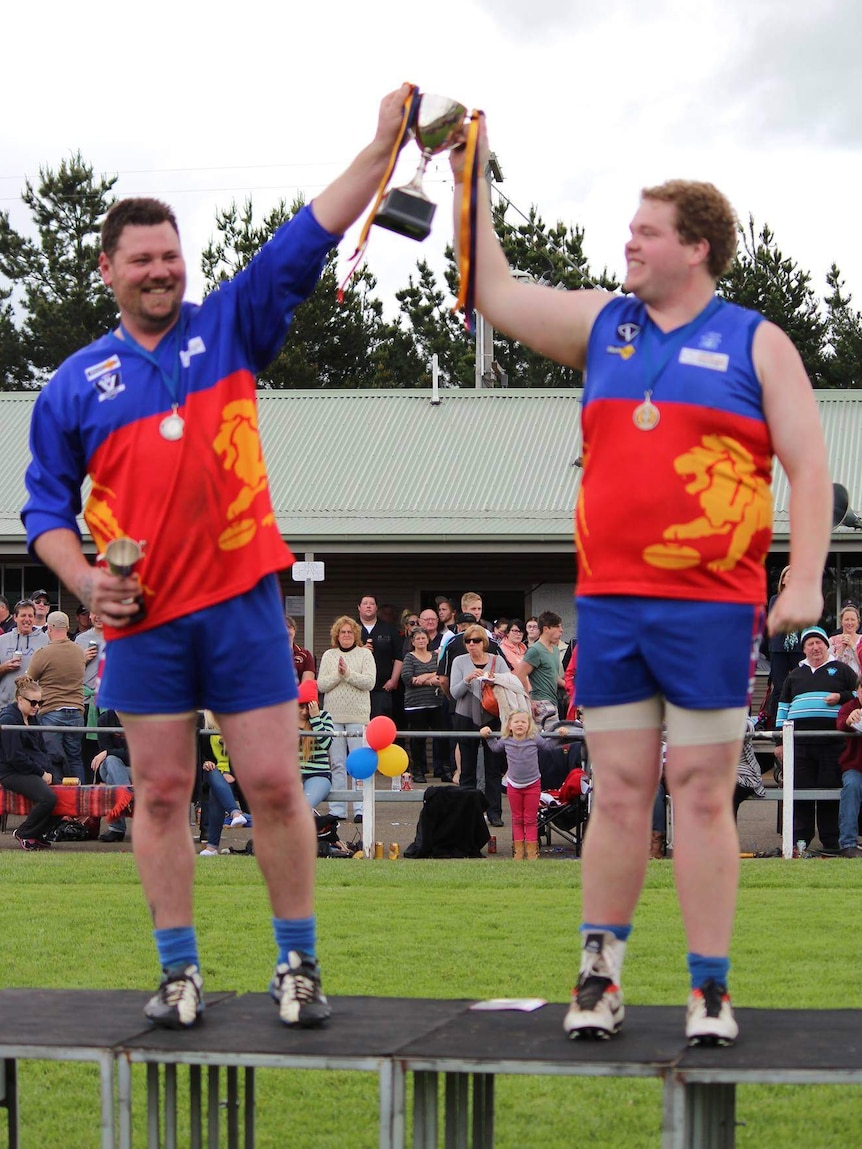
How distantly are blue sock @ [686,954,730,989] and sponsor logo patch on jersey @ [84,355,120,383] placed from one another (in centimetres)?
207

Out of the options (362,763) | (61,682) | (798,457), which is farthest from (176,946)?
(61,682)

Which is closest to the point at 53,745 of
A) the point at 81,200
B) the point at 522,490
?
the point at 522,490

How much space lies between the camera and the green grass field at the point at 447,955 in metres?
5.12

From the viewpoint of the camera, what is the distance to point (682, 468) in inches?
146

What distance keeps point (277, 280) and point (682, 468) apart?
1.18 m

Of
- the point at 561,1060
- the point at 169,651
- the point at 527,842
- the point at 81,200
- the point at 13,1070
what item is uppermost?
the point at 81,200

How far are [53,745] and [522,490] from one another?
13138 mm

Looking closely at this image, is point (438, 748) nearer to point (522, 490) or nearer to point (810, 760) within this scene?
point (810, 760)

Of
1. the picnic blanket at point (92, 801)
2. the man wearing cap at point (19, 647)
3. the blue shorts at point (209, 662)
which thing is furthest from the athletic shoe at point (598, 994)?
the man wearing cap at point (19, 647)

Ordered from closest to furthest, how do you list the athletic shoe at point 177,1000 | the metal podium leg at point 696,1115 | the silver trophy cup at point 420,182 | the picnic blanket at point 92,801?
the metal podium leg at point 696,1115, the athletic shoe at point 177,1000, the silver trophy cup at point 420,182, the picnic blanket at point 92,801

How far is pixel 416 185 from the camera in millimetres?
4121

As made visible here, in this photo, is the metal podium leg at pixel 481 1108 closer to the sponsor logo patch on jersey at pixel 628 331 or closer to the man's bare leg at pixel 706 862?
the man's bare leg at pixel 706 862

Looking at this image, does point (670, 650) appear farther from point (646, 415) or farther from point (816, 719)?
point (816, 719)

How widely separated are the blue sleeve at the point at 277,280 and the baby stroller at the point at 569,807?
28.1ft
